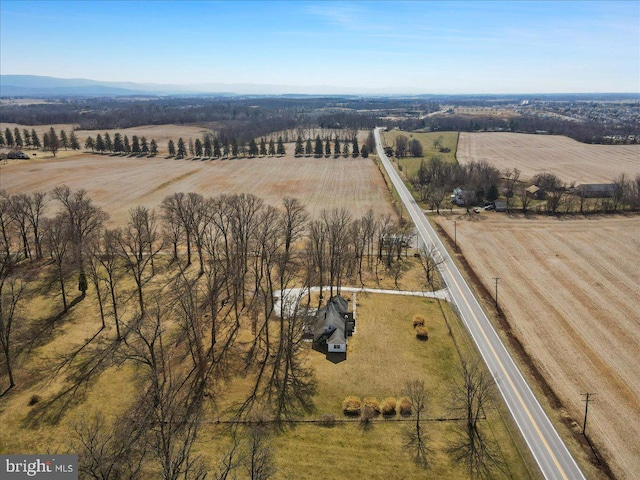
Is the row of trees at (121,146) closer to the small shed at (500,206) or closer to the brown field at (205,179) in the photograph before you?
the brown field at (205,179)

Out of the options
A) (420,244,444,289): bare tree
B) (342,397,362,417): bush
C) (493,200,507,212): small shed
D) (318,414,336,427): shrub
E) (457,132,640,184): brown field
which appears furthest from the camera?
(457,132,640,184): brown field

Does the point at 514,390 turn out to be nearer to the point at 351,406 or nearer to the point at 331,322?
the point at 351,406

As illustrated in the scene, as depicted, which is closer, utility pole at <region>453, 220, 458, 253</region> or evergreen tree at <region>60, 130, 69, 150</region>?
utility pole at <region>453, 220, 458, 253</region>

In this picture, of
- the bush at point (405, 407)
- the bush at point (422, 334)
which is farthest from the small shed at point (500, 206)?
the bush at point (405, 407)

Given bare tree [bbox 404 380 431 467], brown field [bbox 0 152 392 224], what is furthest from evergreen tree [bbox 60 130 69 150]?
bare tree [bbox 404 380 431 467]

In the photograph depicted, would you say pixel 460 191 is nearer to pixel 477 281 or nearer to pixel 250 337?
pixel 477 281

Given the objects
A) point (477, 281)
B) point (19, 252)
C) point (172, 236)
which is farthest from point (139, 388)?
point (477, 281)

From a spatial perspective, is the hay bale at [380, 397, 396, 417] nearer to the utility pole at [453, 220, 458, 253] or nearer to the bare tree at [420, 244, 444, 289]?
the bare tree at [420, 244, 444, 289]
